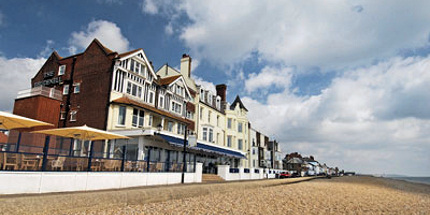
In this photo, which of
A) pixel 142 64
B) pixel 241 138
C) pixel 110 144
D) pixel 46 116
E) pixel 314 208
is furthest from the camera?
pixel 241 138

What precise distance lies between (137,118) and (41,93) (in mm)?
9022

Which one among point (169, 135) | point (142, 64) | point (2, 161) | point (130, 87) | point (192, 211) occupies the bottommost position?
point (192, 211)

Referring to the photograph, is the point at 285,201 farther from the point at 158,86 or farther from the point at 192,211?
the point at 158,86

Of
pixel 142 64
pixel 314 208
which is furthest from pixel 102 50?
pixel 314 208

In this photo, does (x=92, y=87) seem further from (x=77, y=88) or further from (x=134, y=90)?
(x=134, y=90)

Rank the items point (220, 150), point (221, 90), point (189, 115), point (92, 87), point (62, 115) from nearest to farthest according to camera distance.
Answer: point (92, 87) → point (62, 115) → point (220, 150) → point (189, 115) → point (221, 90)

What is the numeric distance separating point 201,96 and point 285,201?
24.2m

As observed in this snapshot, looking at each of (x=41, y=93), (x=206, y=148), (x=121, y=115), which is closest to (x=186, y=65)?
(x=206, y=148)

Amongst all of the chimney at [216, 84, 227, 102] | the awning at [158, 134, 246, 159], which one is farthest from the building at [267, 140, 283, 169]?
the awning at [158, 134, 246, 159]

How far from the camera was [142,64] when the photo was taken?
87.5 feet

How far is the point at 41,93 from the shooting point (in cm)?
2467

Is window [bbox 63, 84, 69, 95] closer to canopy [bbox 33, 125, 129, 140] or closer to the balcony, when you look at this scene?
the balcony

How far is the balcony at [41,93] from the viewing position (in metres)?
24.8

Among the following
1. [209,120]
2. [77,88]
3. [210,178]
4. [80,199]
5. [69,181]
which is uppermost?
[77,88]
